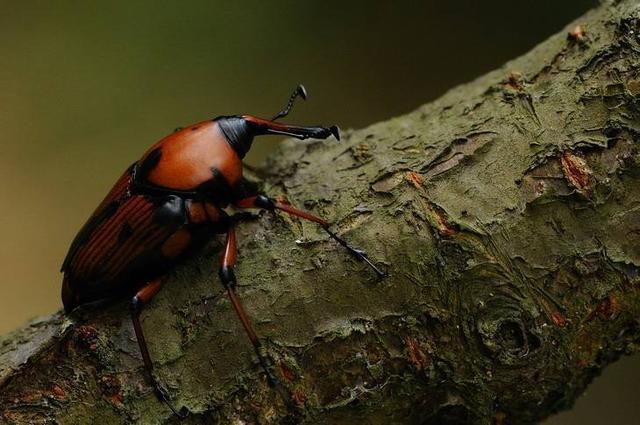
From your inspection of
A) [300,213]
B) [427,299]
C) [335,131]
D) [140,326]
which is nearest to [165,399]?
[140,326]

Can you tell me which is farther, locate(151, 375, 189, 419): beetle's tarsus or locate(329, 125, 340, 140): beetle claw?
locate(329, 125, 340, 140): beetle claw

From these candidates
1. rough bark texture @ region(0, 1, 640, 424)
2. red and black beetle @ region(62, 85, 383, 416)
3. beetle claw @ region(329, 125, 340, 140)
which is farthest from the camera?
beetle claw @ region(329, 125, 340, 140)

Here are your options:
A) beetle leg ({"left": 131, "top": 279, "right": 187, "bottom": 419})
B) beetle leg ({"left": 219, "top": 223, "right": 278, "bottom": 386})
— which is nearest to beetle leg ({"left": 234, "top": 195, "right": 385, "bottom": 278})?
beetle leg ({"left": 219, "top": 223, "right": 278, "bottom": 386})

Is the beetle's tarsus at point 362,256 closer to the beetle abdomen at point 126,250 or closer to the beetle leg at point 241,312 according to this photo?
the beetle leg at point 241,312

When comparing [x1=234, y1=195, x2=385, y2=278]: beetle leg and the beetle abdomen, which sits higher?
the beetle abdomen

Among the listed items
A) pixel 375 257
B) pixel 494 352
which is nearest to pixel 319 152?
pixel 375 257

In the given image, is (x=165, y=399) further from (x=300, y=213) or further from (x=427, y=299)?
(x=427, y=299)

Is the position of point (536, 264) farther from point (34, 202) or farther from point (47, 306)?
point (34, 202)

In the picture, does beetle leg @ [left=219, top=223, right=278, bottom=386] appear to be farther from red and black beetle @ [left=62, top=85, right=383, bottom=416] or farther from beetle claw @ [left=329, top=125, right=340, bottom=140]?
beetle claw @ [left=329, top=125, right=340, bottom=140]
